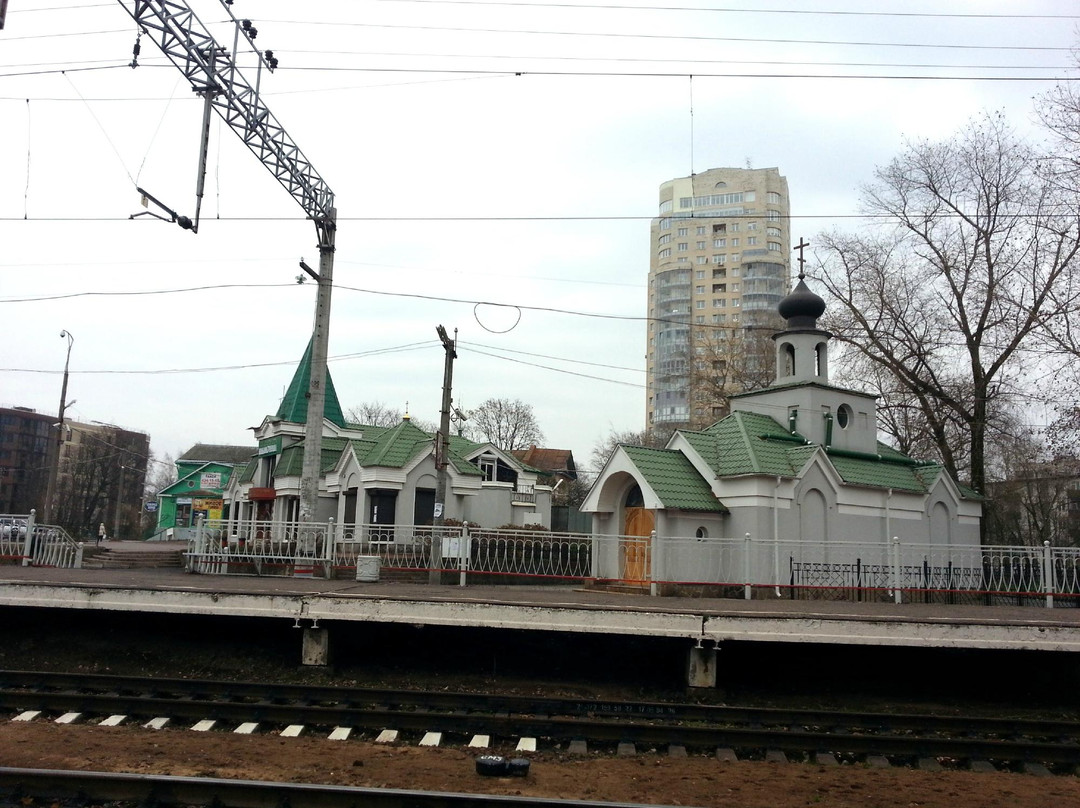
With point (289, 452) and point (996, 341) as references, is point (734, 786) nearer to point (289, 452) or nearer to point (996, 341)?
point (996, 341)

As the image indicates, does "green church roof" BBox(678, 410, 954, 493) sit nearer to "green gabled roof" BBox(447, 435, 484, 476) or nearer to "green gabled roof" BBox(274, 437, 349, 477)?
"green gabled roof" BBox(447, 435, 484, 476)

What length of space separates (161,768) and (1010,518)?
55155 millimetres

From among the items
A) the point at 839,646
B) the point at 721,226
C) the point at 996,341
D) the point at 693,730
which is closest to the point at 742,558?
the point at 839,646

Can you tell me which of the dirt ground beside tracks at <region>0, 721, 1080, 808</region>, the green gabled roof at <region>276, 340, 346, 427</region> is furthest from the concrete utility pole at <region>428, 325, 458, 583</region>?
the green gabled roof at <region>276, 340, 346, 427</region>

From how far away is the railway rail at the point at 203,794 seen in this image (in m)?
6.50

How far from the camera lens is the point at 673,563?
19078 millimetres

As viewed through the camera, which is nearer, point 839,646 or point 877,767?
point 877,767

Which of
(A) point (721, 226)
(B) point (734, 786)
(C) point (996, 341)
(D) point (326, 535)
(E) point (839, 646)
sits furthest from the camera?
(A) point (721, 226)

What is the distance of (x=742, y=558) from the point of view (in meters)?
19.6

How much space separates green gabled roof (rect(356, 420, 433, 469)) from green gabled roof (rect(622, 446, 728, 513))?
1176cm

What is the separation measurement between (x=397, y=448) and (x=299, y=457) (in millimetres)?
8002

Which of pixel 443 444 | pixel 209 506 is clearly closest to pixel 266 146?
pixel 443 444

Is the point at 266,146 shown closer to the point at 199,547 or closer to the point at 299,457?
the point at 199,547

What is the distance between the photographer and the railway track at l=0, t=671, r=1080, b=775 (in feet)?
28.2
